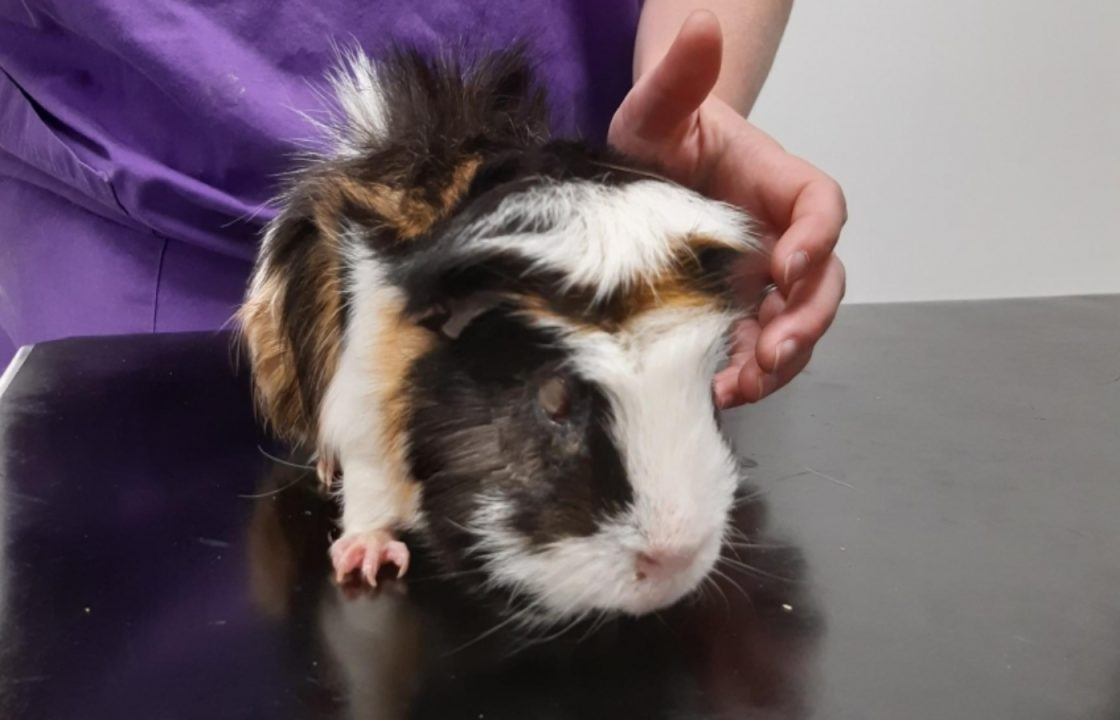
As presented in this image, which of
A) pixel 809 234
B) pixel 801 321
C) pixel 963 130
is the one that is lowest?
pixel 963 130

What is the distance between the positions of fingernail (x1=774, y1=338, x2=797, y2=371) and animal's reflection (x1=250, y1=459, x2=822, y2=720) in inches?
8.6

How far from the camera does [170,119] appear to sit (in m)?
1.64

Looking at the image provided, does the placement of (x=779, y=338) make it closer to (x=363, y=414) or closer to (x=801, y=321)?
(x=801, y=321)

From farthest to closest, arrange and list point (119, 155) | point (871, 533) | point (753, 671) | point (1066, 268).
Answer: point (1066, 268) < point (119, 155) < point (871, 533) < point (753, 671)

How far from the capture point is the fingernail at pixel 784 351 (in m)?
1.19

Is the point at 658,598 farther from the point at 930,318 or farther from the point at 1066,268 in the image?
the point at 1066,268

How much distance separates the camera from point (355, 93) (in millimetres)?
1279

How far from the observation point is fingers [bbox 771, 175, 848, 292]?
1.15m

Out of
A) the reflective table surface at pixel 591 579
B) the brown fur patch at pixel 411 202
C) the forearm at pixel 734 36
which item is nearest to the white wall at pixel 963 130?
the forearm at pixel 734 36

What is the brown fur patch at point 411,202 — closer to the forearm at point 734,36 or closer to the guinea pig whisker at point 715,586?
the guinea pig whisker at point 715,586

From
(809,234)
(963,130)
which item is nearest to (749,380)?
(809,234)

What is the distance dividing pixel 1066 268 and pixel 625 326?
114 inches

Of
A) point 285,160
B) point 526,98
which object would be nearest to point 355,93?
point 526,98

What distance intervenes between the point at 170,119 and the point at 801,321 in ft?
3.42
